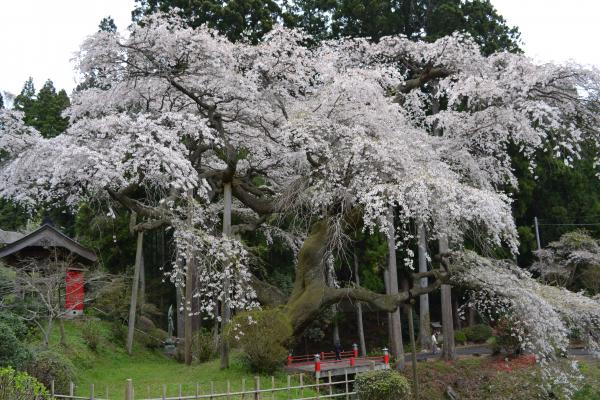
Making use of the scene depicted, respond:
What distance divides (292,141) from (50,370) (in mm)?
6176

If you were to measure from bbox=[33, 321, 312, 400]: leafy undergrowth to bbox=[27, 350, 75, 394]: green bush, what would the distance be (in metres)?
0.81

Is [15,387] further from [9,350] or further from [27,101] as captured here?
[27,101]

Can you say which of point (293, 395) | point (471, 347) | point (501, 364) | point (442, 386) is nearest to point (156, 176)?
point (293, 395)

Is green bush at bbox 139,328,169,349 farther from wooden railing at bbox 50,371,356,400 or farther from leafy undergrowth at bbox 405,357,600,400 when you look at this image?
leafy undergrowth at bbox 405,357,600,400

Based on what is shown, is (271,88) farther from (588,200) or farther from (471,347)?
(588,200)

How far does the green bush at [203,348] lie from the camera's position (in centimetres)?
1502

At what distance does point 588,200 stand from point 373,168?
19316mm

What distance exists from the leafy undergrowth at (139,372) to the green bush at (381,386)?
1.36 m

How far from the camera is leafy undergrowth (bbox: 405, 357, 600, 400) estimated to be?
1426 centimetres

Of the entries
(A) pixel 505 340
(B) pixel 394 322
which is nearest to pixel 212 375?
(B) pixel 394 322

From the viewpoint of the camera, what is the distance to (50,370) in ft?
29.9

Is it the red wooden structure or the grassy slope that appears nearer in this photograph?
the grassy slope

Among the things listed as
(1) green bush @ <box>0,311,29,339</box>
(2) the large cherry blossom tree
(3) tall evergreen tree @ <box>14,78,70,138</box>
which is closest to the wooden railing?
(1) green bush @ <box>0,311,29,339</box>

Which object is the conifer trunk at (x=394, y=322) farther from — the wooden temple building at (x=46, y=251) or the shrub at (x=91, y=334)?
the wooden temple building at (x=46, y=251)
